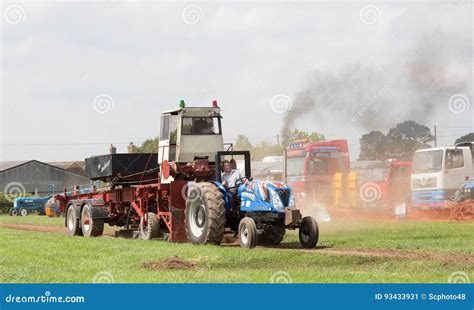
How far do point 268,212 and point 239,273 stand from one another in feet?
17.1

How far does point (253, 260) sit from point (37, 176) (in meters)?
69.9

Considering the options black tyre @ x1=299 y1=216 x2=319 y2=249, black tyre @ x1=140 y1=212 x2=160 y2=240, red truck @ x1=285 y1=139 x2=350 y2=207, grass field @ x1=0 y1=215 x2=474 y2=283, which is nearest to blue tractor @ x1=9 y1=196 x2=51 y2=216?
red truck @ x1=285 y1=139 x2=350 y2=207

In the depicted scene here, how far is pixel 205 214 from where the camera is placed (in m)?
18.4

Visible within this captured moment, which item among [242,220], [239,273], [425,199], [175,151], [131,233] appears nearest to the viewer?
[239,273]

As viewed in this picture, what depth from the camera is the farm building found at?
79500 mm

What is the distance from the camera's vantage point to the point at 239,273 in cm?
1280

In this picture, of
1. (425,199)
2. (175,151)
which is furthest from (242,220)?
(425,199)

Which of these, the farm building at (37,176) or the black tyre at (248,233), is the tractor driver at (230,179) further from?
the farm building at (37,176)

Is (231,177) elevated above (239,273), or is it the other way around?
(231,177)

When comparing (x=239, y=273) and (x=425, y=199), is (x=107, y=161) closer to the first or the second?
(x=239, y=273)

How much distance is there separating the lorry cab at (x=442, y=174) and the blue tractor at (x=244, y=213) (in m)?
13.6

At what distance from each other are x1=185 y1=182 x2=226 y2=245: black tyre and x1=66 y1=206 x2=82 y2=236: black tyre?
633 cm

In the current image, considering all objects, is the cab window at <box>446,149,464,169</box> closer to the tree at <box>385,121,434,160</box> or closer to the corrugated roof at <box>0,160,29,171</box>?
the tree at <box>385,121,434,160</box>

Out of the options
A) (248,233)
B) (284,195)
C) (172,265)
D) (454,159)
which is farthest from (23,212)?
(172,265)
